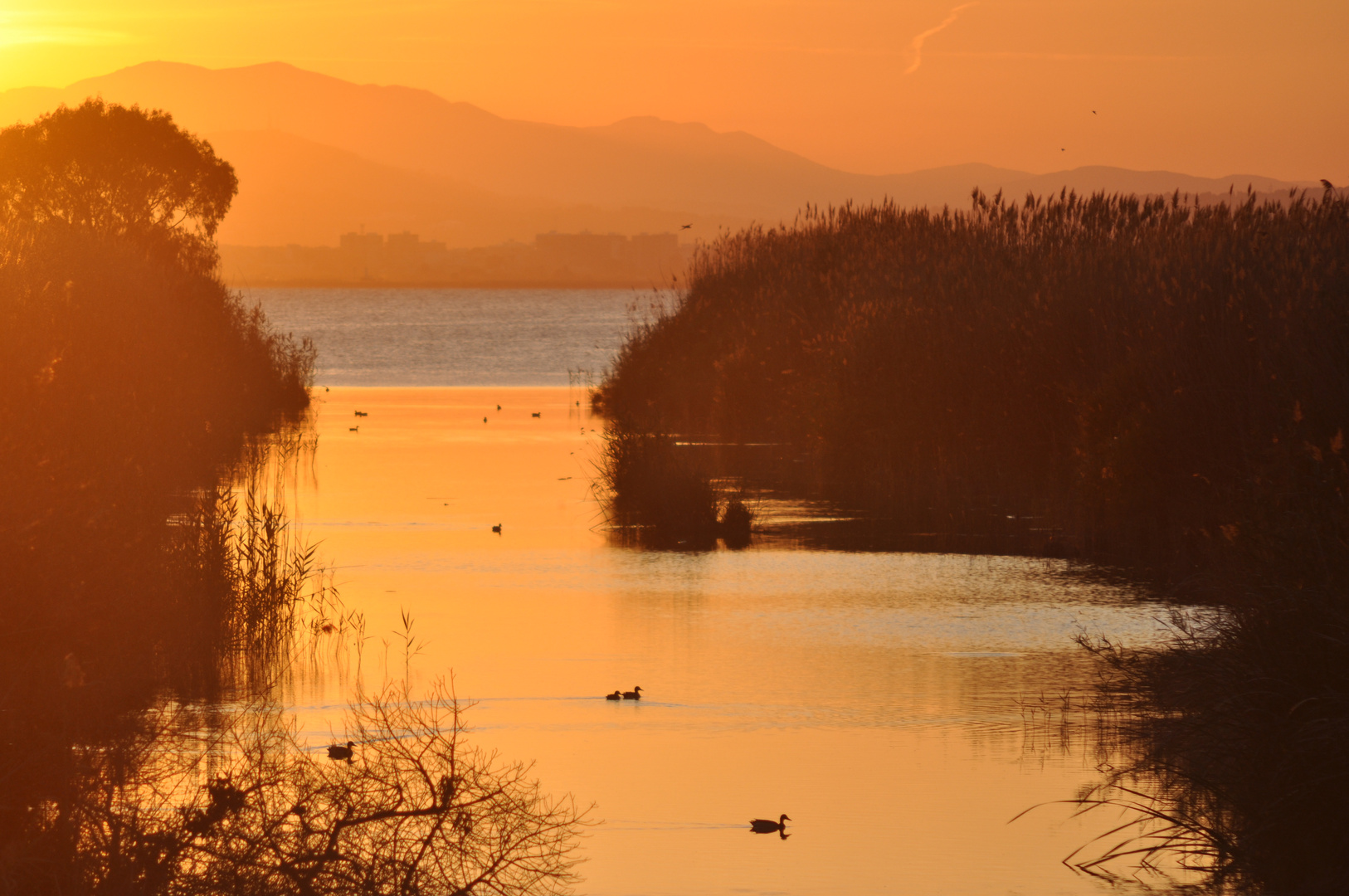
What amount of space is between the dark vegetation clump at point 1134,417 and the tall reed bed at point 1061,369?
0.14 feet

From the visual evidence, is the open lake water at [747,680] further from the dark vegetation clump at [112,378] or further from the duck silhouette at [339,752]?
the dark vegetation clump at [112,378]

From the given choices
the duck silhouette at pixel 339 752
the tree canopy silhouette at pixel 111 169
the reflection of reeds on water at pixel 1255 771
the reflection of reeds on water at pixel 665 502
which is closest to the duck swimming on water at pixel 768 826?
the reflection of reeds on water at pixel 1255 771

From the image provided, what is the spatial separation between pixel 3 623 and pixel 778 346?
22.9m

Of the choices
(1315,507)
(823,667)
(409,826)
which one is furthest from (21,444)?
(1315,507)

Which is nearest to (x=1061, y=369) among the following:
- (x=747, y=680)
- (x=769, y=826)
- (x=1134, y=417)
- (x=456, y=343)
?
(x=1134, y=417)

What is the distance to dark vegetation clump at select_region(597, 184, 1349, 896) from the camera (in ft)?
25.3

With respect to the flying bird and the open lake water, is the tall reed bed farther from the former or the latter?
the flying bird

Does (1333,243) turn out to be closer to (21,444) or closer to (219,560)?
(219,560)

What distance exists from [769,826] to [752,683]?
3.38 metres

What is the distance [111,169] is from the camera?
4672 cm

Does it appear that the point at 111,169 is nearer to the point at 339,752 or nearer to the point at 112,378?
the point at 112,378

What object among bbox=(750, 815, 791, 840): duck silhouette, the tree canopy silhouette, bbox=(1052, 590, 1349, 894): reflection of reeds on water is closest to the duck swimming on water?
bbox=(750, 815, 791, 840): duck silhouette

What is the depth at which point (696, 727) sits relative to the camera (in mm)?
10414

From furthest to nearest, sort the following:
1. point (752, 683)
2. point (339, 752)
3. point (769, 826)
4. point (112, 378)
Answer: point (112, 378) < point (752, 683) < point (339, 752) < point (769, 826)
